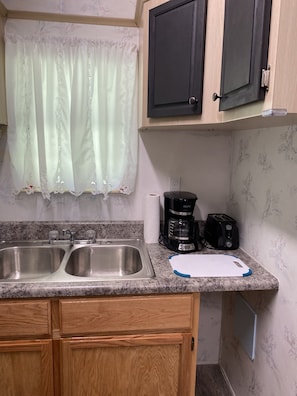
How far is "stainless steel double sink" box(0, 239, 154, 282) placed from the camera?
1628mm

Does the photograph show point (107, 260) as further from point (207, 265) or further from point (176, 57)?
point (176, 57)

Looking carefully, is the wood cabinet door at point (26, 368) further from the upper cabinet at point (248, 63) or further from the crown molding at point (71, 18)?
the crown molding at point (71, 18)

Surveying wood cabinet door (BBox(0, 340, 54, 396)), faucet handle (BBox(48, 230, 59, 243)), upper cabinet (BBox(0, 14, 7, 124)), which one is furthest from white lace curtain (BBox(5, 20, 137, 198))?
wood cabinet door (BBox(0, 340, 54, 396))

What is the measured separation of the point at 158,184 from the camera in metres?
1.81

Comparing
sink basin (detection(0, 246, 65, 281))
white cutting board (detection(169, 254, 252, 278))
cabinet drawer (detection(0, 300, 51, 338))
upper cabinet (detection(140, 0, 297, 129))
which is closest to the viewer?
upper cabinet (detection(140, 0, 297, 129))

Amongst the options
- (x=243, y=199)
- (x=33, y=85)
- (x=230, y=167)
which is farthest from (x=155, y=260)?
(x=33, y=85)

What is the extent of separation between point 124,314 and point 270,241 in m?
0.71

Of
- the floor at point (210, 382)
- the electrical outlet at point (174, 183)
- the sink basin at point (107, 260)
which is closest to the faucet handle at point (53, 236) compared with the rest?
the sink basin at point (107, 260)

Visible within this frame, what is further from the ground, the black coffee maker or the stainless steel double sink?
the black coffee maker

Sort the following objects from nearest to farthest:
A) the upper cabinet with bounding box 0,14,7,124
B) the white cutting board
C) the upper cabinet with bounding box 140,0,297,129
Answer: the upper cabinet with bounding box 140,0,297,129 < the white cutting board < the upper cabinet with bounding box 0,14,7,124

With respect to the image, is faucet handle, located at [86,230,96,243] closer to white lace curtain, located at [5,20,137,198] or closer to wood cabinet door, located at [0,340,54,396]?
white lace curtain, located at [5,20,137,198]

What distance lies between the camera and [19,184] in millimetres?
1657

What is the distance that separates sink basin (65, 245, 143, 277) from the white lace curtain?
1.08 ft

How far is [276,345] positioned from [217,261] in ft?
1.39
